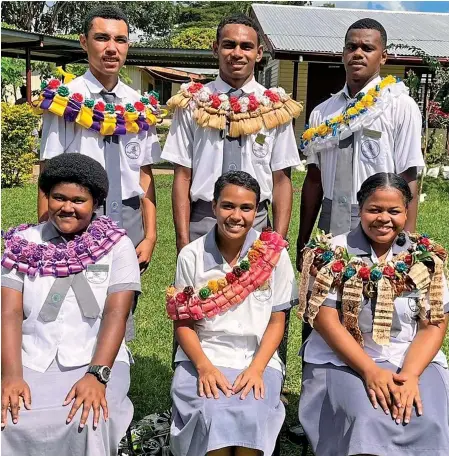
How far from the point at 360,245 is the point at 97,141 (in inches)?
61.7

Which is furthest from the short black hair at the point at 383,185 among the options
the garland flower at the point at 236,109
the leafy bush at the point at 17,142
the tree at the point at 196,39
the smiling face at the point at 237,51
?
the tree at the point at 196,39

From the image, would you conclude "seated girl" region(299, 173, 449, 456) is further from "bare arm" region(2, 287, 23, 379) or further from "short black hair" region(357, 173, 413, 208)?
"bare arm" region(2, 287, 23, 379)

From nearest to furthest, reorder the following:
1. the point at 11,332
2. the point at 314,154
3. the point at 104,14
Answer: the point at 11,332 < the point at 104,14 < the point at 314,154

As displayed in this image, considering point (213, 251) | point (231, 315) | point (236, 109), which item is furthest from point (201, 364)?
point (236, 109)

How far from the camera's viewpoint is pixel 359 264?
2.92 meters

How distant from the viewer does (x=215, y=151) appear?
356 cm

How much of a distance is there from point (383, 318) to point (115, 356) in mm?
1232

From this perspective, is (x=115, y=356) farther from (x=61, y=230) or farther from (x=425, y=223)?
(x=425, y=223)

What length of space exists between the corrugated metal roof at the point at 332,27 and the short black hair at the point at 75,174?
1304 centimetres

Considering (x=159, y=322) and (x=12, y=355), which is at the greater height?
(x=12, y=355)

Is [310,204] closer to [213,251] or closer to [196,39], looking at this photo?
[213,251]

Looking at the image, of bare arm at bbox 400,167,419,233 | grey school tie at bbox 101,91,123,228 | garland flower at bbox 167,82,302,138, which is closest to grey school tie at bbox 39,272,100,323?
grey school tie at bbox 101,91,123,228

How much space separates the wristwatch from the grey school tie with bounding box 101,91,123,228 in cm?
98

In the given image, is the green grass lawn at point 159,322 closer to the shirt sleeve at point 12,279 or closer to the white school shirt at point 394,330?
the white school shirt at point 394,330
